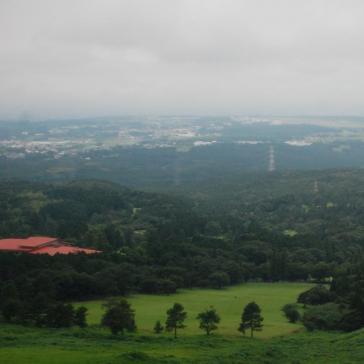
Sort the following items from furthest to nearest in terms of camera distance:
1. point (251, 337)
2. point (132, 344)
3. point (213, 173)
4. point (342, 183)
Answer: point (213, 173) → point (342, 183) → point (251, 337) → point (132, 344)

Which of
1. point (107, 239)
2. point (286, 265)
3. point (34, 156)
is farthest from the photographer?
point (34, 156)

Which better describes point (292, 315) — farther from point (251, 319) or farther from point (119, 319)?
point (119, 319)

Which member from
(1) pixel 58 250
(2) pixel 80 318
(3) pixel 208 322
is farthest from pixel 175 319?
(1) pixel 58 250

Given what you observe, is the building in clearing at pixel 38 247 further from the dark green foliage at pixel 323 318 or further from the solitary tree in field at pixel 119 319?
the solitary tree in field at pixel 119 319

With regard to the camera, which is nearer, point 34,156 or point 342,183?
point 342,183

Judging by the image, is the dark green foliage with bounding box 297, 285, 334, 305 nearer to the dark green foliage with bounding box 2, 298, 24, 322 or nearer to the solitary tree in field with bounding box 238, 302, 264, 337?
the solitary tree in field with bounding box 238, 302, 264, 337

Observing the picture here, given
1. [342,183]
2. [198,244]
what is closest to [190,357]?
[198,244]

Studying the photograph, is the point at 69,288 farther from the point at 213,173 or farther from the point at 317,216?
the point at 213,173
